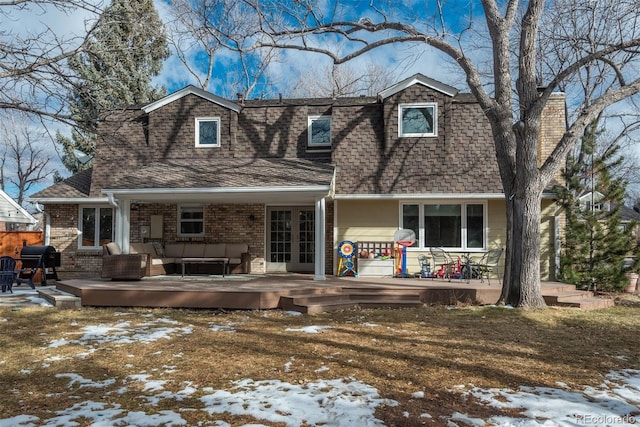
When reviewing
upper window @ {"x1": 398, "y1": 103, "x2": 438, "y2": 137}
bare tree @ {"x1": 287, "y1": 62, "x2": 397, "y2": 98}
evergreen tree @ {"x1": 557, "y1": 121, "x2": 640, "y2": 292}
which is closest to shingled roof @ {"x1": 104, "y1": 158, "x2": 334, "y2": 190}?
upper window @ {"x1": 398, "y1": 103, "x2": 438, "y2": 137}

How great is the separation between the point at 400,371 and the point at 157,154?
37.6ft

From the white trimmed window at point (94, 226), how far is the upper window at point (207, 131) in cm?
369

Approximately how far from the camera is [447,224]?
12.6 meters

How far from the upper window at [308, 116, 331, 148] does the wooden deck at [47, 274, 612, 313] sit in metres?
4.70

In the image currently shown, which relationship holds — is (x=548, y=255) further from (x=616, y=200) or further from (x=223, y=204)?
(x=223, y=204)

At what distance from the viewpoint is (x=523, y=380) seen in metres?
4.59

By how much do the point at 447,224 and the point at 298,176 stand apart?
4.47 metres

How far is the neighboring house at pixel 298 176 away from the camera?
1227 cm

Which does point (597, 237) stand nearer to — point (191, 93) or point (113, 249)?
point (113, 249)

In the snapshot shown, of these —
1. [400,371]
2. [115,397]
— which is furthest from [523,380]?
Result: [115,397]

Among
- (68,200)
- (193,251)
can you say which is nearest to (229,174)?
(193,251)

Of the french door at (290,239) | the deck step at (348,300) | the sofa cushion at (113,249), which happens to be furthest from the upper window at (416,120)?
the sofa cushion at (113,249)

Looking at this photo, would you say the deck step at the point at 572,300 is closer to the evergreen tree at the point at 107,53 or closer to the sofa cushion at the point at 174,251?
the evergreen tree at the point at 107,53

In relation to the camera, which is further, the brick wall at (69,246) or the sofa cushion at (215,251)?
the brick wall at (69,246)
